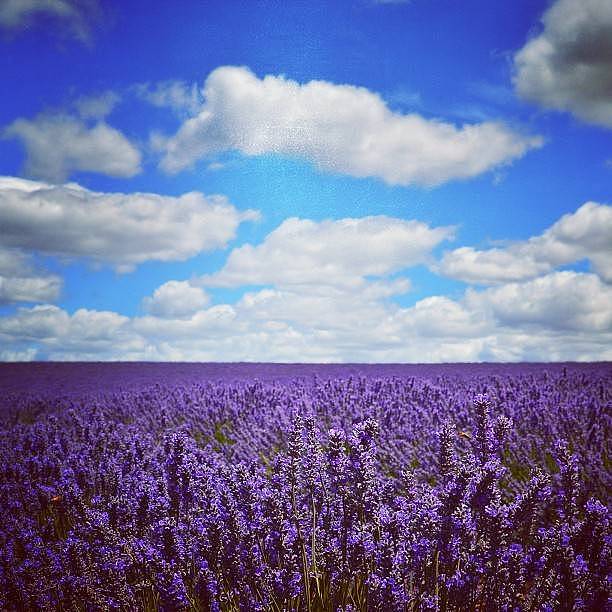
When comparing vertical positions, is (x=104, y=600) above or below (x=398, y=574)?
below

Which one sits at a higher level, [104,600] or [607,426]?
[607,426]

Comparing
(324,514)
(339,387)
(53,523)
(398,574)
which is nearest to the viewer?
(398,574)

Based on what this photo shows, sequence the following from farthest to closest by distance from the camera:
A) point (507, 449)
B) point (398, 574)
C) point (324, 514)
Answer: point (507, 449)
point (324, 514)
point (398, 574)

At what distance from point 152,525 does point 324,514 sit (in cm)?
100

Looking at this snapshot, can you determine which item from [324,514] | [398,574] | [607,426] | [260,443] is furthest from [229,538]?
[607,426]

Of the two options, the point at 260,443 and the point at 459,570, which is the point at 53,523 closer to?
the point at 260,443

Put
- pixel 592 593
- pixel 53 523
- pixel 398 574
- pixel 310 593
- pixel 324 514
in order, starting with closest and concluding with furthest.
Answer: pixel 398 574
pixel 592 593
pixel 310 593
pixel 324 514
pixel 53 523

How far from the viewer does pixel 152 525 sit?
10.4 feet

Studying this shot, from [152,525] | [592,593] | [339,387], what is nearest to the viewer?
[592,593]

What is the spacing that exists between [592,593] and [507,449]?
3579mm

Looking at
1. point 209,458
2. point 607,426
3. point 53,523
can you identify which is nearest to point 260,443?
point 209,458

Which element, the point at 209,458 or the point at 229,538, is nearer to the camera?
the point at 229,538

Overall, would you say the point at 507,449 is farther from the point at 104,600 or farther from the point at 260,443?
the point at 104,600

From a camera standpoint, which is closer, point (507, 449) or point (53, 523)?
point (53, 523)
